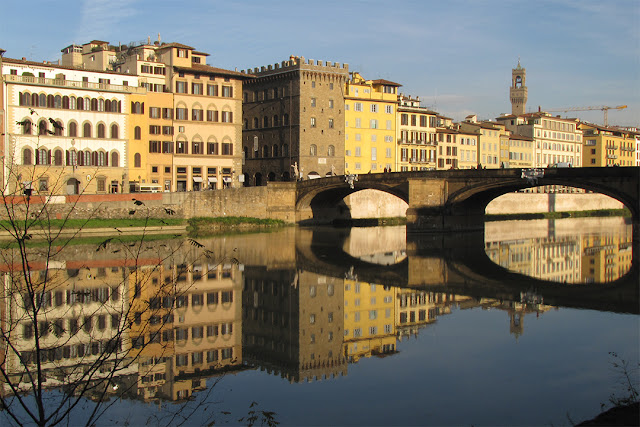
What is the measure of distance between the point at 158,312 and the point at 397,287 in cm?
1099

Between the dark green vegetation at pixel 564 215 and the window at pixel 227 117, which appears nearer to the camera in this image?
the window at pixel 227 117

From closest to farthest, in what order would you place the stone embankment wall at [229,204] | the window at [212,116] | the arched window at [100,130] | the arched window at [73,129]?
the stone embankment wall at [229,204] < the arched window at [73,129] < the arched window at [100,130] < the window at [212,116]

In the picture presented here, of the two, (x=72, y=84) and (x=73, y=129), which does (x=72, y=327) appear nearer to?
(x=73, y=129)

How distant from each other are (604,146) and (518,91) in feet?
147

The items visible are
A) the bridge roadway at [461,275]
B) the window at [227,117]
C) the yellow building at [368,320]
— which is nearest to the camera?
the yellow building at [368,320]

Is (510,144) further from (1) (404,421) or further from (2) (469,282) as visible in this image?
(1) (404,421)

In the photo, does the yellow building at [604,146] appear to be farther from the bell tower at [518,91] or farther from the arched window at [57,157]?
the arched window at [57,157]

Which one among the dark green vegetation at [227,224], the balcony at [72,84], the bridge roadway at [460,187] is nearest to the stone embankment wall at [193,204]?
the dark green vegetation at [227,224]

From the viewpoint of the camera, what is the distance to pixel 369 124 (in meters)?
79.0

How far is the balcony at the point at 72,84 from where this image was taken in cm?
5725

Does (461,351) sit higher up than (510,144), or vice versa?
(510,144)

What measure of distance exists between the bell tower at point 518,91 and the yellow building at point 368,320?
13705cm

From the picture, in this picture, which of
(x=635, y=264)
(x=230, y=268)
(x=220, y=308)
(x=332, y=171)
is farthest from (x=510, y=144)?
(x=220, y=308)

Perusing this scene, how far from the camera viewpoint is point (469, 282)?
3303 centimetres
